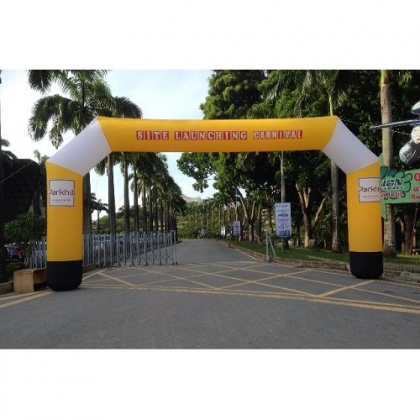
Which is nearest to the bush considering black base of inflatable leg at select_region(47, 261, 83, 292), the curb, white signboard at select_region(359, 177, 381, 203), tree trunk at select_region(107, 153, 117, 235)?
black base of inflatable leg at select_region(47, 261, 83, 292)

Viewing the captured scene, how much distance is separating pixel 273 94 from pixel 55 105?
377 inches

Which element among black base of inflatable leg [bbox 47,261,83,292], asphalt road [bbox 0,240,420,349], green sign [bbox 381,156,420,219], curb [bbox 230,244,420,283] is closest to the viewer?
asphalt road [bbox 0,240,420,349]

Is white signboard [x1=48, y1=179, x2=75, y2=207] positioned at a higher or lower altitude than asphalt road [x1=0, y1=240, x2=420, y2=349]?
higher

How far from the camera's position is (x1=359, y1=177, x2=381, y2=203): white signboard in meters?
8.58

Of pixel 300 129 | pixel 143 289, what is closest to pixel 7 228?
pixel 143 289

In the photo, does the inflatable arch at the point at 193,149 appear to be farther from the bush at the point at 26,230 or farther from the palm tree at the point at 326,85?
the palm tree at the point at 326,85

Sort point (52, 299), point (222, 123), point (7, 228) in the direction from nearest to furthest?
1. point (52, 299)
2. point (222, 123)
3. point (7, 228)

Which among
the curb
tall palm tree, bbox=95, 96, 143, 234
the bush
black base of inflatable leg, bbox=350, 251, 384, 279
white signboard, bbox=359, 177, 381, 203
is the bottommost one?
the curb

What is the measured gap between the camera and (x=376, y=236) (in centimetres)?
857

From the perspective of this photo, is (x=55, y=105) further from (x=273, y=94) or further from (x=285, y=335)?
(x=285, y=335)

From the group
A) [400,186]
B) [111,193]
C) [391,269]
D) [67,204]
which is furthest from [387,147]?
[111,193]

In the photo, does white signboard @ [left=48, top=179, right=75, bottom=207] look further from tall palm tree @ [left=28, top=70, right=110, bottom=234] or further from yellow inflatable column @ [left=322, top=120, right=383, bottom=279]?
tall palm tree @ [left=28, top=70, right=110, bottom=234]

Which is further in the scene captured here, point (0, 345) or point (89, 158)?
point (89, 158)

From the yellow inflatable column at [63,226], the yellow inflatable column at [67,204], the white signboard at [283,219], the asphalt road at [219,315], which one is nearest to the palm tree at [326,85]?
the white signboard at [283,219]
